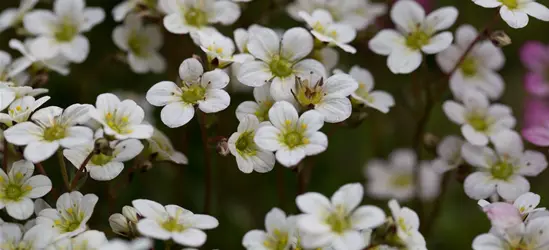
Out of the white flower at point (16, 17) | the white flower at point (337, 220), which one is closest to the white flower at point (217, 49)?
the white flower at point (337, 220)

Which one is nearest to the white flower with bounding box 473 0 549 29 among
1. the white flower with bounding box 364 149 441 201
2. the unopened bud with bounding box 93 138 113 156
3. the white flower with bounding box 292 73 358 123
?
the white flower with bounding box 292 73 358 123

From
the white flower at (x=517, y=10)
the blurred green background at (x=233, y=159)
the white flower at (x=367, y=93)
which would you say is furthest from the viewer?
the blurred green background at (x=233, y=159)

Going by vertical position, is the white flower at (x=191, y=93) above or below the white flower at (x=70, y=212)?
above

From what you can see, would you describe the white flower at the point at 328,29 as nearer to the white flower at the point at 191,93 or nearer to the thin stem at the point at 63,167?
the white flower at the point at 191,93

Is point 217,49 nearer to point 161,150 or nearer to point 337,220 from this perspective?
point 161,150

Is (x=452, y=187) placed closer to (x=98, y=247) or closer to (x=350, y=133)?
(x=350, y=133)

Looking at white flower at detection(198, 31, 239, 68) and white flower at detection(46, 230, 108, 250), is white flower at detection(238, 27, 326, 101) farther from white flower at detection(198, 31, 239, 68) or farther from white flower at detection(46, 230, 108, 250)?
white flower at detection(46, 230, 108, 250)

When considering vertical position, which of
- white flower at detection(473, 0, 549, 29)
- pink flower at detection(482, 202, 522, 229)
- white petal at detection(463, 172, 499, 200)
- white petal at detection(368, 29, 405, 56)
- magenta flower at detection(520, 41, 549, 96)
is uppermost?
white flower at detection(473, 0, 549, 29)
